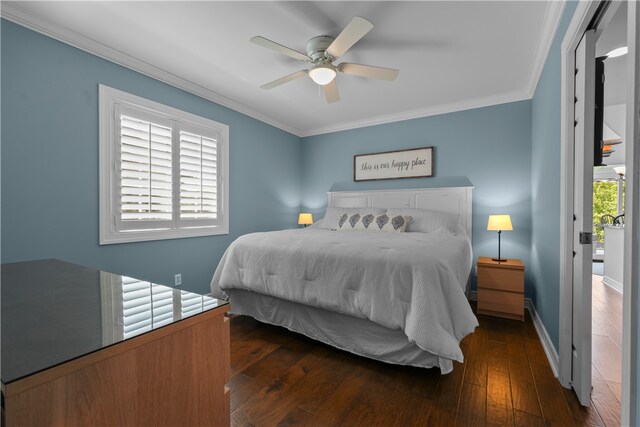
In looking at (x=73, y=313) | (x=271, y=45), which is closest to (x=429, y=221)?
(x=271, y=45)

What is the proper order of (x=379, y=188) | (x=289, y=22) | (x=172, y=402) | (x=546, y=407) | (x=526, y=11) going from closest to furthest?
1. (x=172, y=402)
2. (x=546, y=407)
3. (x=526, y=11)
4. (x=289, y=22)
5. (x=379, y=188)

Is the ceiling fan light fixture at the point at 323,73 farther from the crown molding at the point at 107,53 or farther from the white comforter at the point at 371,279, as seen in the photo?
the crown molding at the point at 107,53

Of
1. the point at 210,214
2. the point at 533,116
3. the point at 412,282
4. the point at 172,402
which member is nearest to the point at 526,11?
the point at 533,116

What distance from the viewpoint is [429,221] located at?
329 centimetres

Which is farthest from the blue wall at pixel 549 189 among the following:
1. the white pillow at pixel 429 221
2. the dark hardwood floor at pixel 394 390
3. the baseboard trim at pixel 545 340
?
the white pillow at pixel 429 221

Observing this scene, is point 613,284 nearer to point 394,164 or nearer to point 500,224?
point 500,224

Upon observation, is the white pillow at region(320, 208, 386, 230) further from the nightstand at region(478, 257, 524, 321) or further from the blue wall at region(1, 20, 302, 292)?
the blue wall at region(1, 20, 302, 292)

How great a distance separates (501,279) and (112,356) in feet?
10.5

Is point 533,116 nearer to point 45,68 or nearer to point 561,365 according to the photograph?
point 561,365

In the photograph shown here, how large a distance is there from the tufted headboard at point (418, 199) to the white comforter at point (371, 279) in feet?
4.36

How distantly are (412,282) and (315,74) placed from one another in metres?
1.81

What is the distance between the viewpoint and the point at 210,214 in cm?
339

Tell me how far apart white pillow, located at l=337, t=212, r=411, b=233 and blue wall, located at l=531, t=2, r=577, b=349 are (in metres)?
1.26

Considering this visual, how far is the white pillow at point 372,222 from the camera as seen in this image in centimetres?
323
